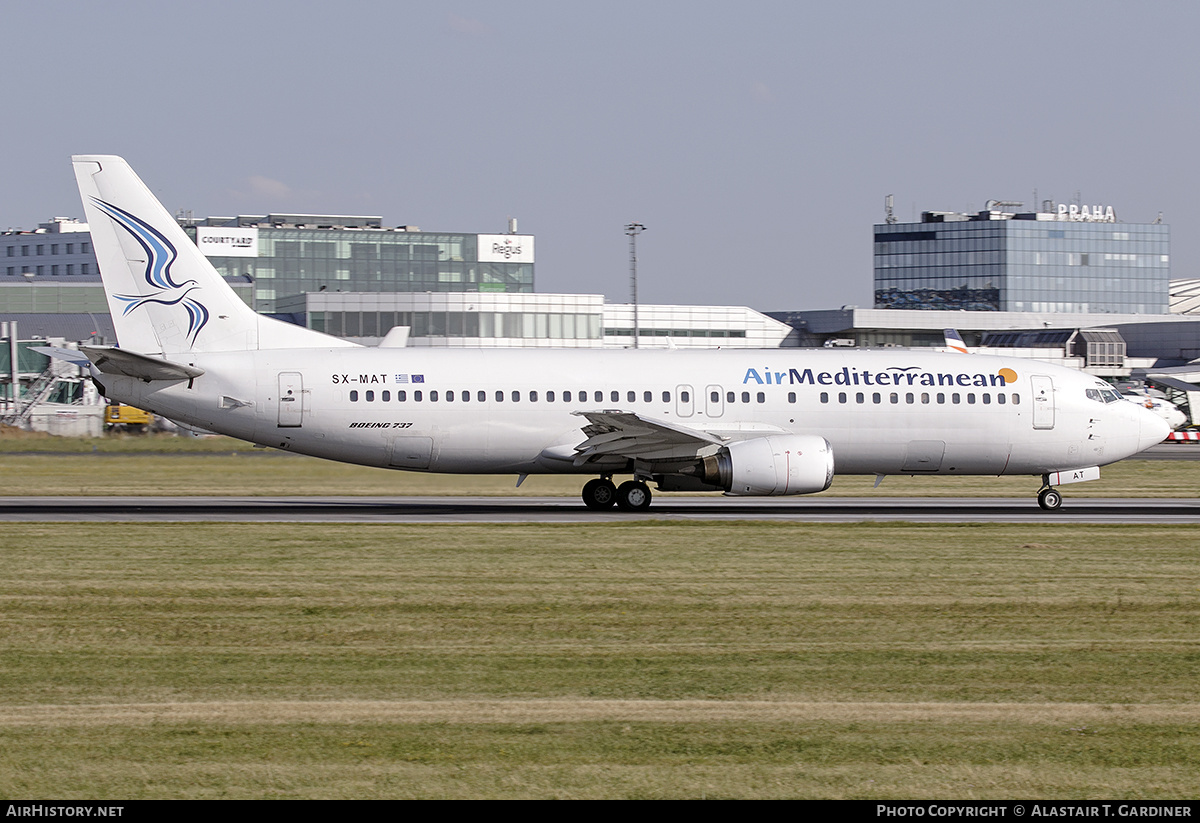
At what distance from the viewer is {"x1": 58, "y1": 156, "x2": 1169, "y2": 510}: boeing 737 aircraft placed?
28375mm

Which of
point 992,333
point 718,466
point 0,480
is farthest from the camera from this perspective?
point 992,333

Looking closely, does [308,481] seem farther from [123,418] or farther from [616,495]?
[123,418]

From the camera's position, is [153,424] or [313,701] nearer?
[313,701]

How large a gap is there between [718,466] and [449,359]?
6.68 meters

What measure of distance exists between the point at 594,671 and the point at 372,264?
144 meters

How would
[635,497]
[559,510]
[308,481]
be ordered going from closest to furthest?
1. [635,497]
2. [559,510]
3. [308,481]

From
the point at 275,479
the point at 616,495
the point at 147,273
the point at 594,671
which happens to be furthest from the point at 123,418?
the point at 594,671

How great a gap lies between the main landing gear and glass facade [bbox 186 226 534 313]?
119m

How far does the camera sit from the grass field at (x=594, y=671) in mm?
9039

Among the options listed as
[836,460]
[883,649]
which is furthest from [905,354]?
[883,649]

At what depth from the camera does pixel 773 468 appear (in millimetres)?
27594

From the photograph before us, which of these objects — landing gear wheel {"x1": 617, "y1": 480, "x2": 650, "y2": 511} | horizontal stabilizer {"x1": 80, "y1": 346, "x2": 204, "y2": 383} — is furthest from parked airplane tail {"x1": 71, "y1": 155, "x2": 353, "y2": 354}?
landing gear wheel {"x1": 617, "y1": 480, "x2": 650, "y2": 511}

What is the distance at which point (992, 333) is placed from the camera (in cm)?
12762
